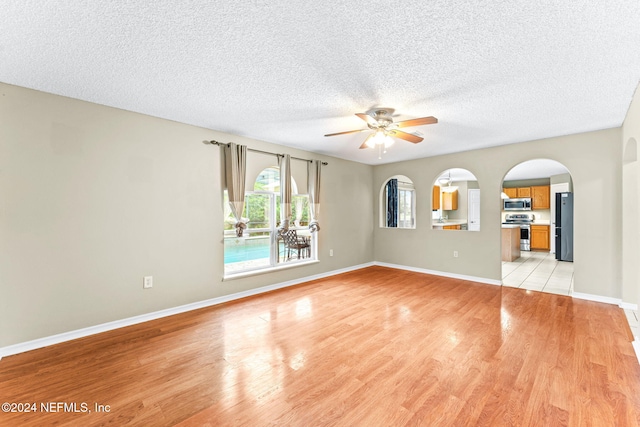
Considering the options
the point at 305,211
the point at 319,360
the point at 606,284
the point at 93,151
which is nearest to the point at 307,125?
the point at 305,211

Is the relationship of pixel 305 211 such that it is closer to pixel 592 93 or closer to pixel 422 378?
pixel 422 378

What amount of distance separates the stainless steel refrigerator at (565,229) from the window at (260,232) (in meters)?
6.47

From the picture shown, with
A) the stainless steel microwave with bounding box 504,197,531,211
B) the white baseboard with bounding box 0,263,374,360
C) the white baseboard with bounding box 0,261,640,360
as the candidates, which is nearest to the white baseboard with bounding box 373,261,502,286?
the white baseboard with bounding box 0,261,640,360

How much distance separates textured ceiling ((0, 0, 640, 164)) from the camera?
1.62 metres

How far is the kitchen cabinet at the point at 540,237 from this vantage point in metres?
8.13

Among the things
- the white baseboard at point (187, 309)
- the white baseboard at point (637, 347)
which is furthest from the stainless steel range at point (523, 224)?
the white baseboard at point (637, 347)

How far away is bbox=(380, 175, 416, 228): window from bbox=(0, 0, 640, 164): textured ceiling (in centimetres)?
350

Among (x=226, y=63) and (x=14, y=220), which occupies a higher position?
(x=226, y=63)

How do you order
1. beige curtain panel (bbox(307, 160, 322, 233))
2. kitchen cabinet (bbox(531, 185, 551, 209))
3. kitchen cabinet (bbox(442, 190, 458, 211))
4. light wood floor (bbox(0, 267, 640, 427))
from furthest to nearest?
1. kitchen cabinet (bbox(442, 190, 458, 211))
2. kitchen cabinet (bbox(531, 185, 551, 209))
3. beige curtain panel (bbox(307, 160, 322, 233))
4. light wood floor (bbox(0, 267, 640, 427))

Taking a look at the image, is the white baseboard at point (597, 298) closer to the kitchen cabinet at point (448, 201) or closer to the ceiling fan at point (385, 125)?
the ceiling fan at point (385, 125)

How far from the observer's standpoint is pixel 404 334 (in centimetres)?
287

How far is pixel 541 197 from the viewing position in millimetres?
8359

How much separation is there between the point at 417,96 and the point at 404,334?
245 centimetres

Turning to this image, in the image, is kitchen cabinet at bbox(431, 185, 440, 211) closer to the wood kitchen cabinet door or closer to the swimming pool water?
the wood kitchen cabinet door
